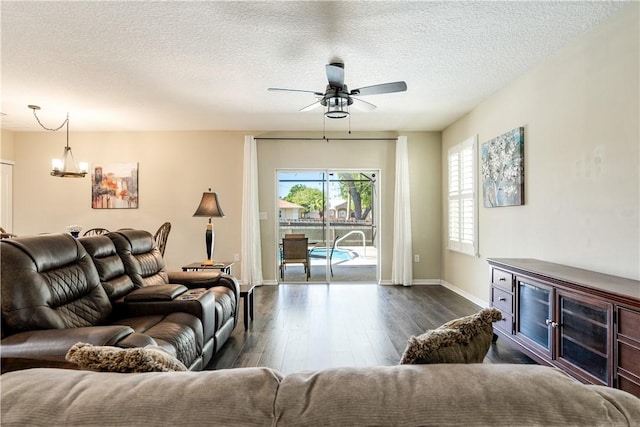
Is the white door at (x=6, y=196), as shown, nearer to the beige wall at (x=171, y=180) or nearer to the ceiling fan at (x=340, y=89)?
the beige wall at (x=171, y=180)

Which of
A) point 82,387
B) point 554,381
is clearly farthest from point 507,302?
Answer: point 82,387

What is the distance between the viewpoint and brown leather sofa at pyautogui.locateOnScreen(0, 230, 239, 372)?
1.62 metres

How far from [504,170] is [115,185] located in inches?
239

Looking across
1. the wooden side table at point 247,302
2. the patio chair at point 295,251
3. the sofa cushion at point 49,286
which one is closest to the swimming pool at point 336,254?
the patio chair at point 295,251

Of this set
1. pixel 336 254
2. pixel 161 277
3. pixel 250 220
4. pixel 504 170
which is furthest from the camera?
pixel 336 254

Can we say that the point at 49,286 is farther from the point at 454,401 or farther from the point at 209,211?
the point at 209,211

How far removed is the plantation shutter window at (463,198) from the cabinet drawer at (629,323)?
2808mm

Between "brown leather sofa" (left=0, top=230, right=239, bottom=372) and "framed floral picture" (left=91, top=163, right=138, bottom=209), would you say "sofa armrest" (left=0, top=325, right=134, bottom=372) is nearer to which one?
"brown leather sofa" (left=0, top=230, right=239, bottom=372)

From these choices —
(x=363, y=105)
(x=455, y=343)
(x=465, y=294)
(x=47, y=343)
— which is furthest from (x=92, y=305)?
(x=465, y=294)

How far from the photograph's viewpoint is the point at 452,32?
2713 millimetres

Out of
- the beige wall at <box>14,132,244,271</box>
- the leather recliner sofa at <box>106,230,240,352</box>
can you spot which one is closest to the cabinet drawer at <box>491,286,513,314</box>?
the leather recliner sofa at <box>106,230,240,352</box>

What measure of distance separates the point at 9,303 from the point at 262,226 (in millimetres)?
4249

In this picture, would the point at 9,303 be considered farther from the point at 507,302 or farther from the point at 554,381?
the point at 507,302

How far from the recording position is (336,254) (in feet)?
21.0
